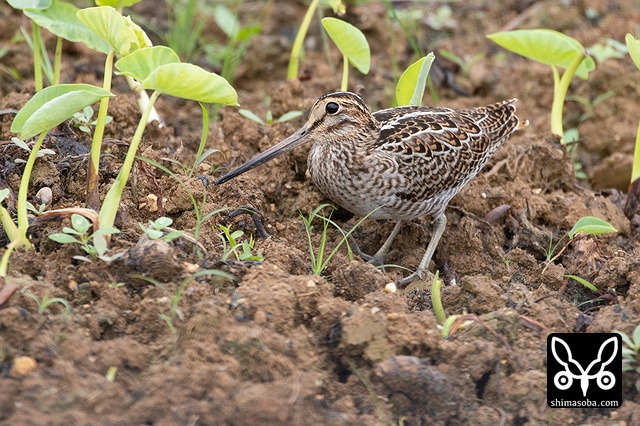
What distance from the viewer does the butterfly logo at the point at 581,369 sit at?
367 centimetres

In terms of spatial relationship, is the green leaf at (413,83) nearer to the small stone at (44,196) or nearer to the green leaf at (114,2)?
the green leaf at (114,2)

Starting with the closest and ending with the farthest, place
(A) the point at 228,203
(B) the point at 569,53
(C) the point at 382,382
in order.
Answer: (C) the point at 382,382
(A) the point at 228,203
(B) the point at 569,53

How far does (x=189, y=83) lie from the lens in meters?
3.75

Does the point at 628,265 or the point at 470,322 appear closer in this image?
the point at 470,322

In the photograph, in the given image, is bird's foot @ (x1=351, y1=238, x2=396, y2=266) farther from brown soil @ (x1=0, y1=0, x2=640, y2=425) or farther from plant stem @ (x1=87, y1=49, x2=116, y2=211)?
plant stem @ (x1=87, y1=49, x2=116, y2=211)

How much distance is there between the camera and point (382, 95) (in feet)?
23.2

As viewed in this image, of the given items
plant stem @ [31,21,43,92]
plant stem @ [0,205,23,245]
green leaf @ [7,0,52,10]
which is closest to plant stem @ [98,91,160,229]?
plant stem @ [0,205,23,245]

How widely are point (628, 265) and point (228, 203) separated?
2.16 m

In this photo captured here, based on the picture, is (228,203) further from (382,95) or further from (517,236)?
(382,95)

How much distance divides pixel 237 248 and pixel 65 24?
5.08ft

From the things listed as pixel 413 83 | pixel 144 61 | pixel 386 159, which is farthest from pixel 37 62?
pixel 413 83

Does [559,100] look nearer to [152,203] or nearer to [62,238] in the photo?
[152,203]

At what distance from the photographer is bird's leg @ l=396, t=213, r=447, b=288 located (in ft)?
15.5

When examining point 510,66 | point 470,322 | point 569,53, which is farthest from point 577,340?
point 510,66
